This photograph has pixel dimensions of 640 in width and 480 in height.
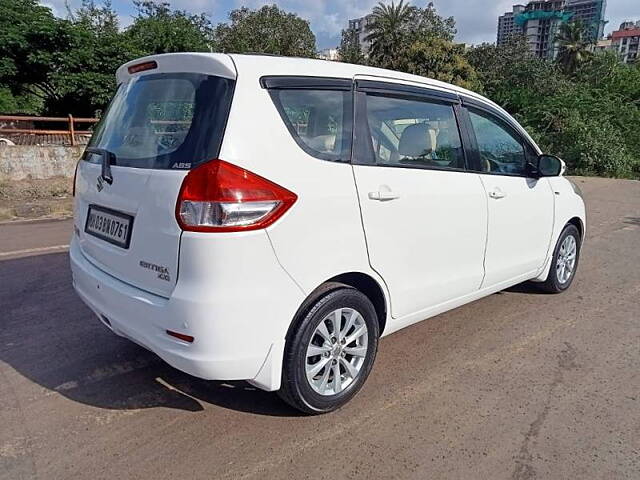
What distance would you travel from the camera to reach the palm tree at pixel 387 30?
34.7 m

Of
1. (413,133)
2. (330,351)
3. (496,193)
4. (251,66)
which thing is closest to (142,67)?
(251,66)

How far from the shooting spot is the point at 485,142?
3.57 metres

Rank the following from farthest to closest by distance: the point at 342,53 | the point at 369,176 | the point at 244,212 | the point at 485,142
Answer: the point at 342,53 → the point at 485,142 → the point at 369,176 → the point at 244,212

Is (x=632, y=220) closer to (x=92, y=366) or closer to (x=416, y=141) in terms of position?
(x=416, y=141)

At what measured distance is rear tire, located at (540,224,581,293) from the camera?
445 cm

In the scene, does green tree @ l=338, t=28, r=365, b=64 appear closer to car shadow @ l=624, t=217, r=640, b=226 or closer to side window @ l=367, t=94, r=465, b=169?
car shadow @ l=624, t=217, r=640, b=226

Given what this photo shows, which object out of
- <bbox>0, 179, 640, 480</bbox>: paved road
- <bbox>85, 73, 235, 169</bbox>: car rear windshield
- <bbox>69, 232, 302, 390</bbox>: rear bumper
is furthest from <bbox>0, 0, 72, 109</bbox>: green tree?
<bbox>69, 232, 302, 390</bbox>: rear bumper

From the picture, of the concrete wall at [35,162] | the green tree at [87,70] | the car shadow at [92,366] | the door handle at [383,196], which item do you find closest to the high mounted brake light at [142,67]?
the door handle at [383,196]

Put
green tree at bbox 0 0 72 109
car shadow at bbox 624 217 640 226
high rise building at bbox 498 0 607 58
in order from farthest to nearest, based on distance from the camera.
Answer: high rise building at bbox 498 0 607 58 < green tree at bbox 0 0 72 109 < car shadow at bbox 624 217 640 226

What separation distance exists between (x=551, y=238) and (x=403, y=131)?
2079 mm

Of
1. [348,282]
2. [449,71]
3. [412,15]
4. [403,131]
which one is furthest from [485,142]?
[412,15]

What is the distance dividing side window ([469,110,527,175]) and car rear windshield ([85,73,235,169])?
2044 mm

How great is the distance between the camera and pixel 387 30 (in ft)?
116

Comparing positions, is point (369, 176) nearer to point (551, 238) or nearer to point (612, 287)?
point (551, 238)
